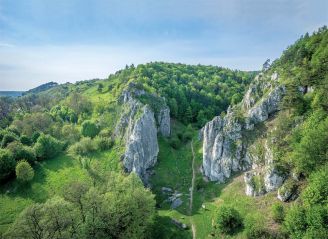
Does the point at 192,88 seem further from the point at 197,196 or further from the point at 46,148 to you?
the point at 46,148

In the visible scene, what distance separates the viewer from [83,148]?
97812 mm

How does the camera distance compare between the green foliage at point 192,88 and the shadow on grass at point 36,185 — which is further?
the green foliage at point 192,88

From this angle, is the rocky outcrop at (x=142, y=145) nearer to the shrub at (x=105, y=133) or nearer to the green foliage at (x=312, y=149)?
the shrub at (x=105, y=133)

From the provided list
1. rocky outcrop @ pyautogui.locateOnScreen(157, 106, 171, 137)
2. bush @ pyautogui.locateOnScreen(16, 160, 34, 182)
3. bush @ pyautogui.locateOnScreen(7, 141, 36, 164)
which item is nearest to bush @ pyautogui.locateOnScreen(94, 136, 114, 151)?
bush @ pyautogui.locateOnScreen(7, 141, 36, 164)

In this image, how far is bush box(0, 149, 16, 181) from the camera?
83875 millimetres

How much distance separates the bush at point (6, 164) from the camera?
83.9 meters

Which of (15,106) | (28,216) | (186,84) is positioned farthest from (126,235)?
(15,106)

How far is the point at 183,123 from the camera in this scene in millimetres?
135375

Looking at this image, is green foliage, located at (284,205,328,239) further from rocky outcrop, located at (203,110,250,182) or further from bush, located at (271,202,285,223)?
rocky outcrop, located at (203,110,250,182)

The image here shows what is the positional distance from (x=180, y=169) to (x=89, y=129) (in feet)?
130

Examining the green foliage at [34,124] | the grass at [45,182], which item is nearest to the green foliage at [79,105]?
the green foliage at [34,124]

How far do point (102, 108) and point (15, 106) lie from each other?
88725 millimetres

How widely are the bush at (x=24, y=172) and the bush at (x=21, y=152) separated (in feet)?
23.7

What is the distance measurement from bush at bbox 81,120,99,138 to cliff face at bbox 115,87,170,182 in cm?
967
